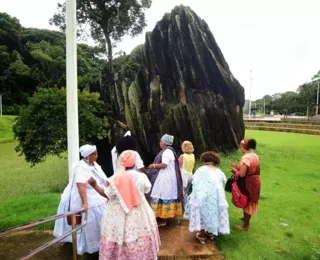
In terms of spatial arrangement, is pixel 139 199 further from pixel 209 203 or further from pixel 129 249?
pixel 209 203

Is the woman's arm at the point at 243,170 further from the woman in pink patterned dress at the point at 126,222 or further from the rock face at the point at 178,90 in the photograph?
the rock face at the point at 178,90

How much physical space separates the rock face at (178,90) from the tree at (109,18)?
7.11 m

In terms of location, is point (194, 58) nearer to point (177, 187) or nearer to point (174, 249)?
point (177, 187)

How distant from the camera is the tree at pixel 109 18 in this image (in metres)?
17.9

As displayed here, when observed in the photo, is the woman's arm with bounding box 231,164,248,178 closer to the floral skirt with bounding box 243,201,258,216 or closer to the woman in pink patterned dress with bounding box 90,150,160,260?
the floral skirt with bounding box 243,201,258,216

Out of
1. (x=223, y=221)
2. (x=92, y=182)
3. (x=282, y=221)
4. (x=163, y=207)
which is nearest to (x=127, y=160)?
(x=92, y=182)

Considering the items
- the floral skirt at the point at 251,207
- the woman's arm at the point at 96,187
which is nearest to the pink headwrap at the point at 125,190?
the woman's arm at the point at 96,187

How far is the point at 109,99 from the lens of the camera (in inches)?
451

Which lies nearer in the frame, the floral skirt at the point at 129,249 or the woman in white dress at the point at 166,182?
the floral skirt at the point at 129,249

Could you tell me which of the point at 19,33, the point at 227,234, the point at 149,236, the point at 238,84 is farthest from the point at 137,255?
the point at 19,33

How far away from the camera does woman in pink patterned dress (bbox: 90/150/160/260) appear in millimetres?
2641

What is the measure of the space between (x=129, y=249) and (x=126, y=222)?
26 cm

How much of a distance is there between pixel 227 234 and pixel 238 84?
8.91 metres

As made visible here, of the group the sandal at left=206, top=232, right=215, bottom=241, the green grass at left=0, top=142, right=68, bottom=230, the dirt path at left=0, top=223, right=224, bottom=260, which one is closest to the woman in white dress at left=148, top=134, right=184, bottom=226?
the dirt path at left=0, top=223, right=224, bottom=260
